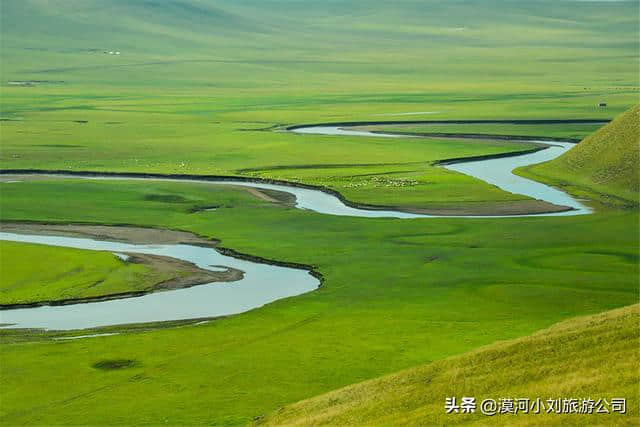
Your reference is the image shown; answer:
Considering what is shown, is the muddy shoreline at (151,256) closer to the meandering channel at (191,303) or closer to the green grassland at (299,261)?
the meandering channel at (191,303)

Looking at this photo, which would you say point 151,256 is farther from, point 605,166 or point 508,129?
point 508,129

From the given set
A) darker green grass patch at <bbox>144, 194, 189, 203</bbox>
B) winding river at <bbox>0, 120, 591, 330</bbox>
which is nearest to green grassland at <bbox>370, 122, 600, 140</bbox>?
winding river at <bbox>0, 120, 591, 330</bbox>

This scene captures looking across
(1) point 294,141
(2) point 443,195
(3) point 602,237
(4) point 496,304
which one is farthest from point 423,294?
(1) point 294,141

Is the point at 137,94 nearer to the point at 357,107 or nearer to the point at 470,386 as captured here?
the point at 357,107

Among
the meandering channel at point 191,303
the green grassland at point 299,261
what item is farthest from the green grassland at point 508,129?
the meandering channel at point 191,303

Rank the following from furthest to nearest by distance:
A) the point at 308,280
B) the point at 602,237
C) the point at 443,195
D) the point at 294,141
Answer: the point at 294,141, the point at 443,195, the point at 602,237, the point at 308,280

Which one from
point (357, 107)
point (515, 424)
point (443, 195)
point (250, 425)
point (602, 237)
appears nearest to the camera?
point (515, 424)

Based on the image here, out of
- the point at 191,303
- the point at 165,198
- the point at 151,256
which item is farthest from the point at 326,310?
the point at 165,198
